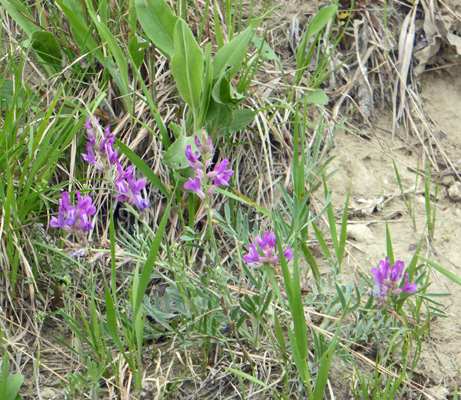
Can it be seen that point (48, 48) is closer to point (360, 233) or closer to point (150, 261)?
point (150, 261)

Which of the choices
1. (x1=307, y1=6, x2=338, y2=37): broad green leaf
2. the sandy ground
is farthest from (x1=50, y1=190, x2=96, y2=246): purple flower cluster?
(x1=307, y1=6, x2=338, y2=37): broad green leaf

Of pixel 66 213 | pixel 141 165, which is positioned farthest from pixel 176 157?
pixel 66 213

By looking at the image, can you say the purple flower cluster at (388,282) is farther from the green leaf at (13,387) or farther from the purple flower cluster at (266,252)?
the green leaf at (13,387)

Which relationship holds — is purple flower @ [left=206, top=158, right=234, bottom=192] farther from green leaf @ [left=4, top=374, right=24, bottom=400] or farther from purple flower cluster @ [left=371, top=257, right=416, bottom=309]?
green leaf @ [left=4, top=374, right=24, bottom=400]

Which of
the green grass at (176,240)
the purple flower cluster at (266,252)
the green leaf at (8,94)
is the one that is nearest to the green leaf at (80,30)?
the green grass at (176,240)

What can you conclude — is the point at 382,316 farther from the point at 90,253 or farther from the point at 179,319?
the point at 90,253

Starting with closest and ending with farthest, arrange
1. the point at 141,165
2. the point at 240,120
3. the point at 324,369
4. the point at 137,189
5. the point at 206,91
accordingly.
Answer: the point at 324,369, the point at 137,189, the point at 141,165, the point at 206,91, the point at 240,120
